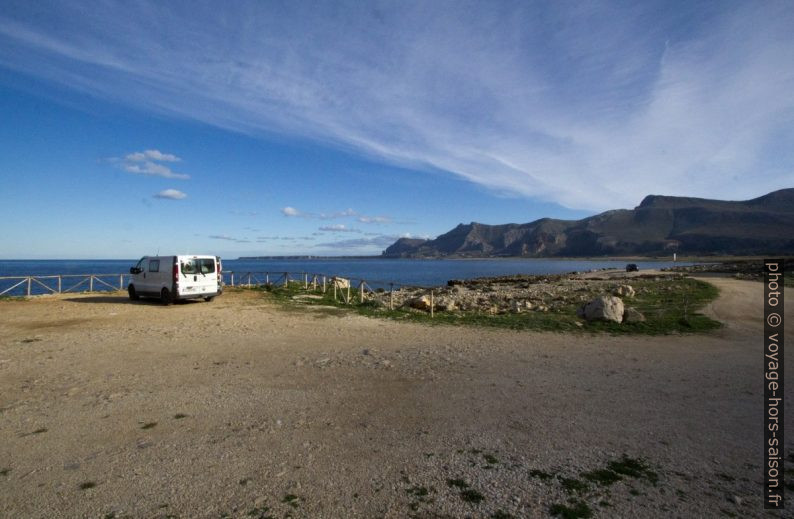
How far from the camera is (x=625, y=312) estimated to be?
14.7 metres

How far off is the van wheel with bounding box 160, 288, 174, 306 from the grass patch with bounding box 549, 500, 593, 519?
61.0 ft

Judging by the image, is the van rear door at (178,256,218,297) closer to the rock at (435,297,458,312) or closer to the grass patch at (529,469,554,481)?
the rock at (435,297,458,312)

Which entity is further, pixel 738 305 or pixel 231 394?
pixel 738 305

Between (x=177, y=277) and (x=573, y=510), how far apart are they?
18.4m

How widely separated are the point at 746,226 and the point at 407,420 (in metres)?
252

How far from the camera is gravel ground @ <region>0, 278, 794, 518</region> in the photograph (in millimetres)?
3939

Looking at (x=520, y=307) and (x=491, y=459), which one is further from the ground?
(x=491, y=459)

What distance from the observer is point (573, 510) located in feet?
12.4

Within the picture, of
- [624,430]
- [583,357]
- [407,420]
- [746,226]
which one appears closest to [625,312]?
[583,357]

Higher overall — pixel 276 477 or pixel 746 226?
pixel 746 226

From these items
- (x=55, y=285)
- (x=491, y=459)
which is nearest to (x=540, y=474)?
(x=491, y=459)

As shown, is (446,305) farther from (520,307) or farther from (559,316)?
(559,316)

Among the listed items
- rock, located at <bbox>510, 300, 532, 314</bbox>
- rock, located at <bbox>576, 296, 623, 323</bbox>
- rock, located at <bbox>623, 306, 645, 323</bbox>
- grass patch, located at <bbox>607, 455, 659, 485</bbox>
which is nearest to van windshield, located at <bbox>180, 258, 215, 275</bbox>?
rock, located at <bbox>510, 300, 532, 314</bbox>

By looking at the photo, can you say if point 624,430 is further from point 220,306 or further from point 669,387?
point 220,306
